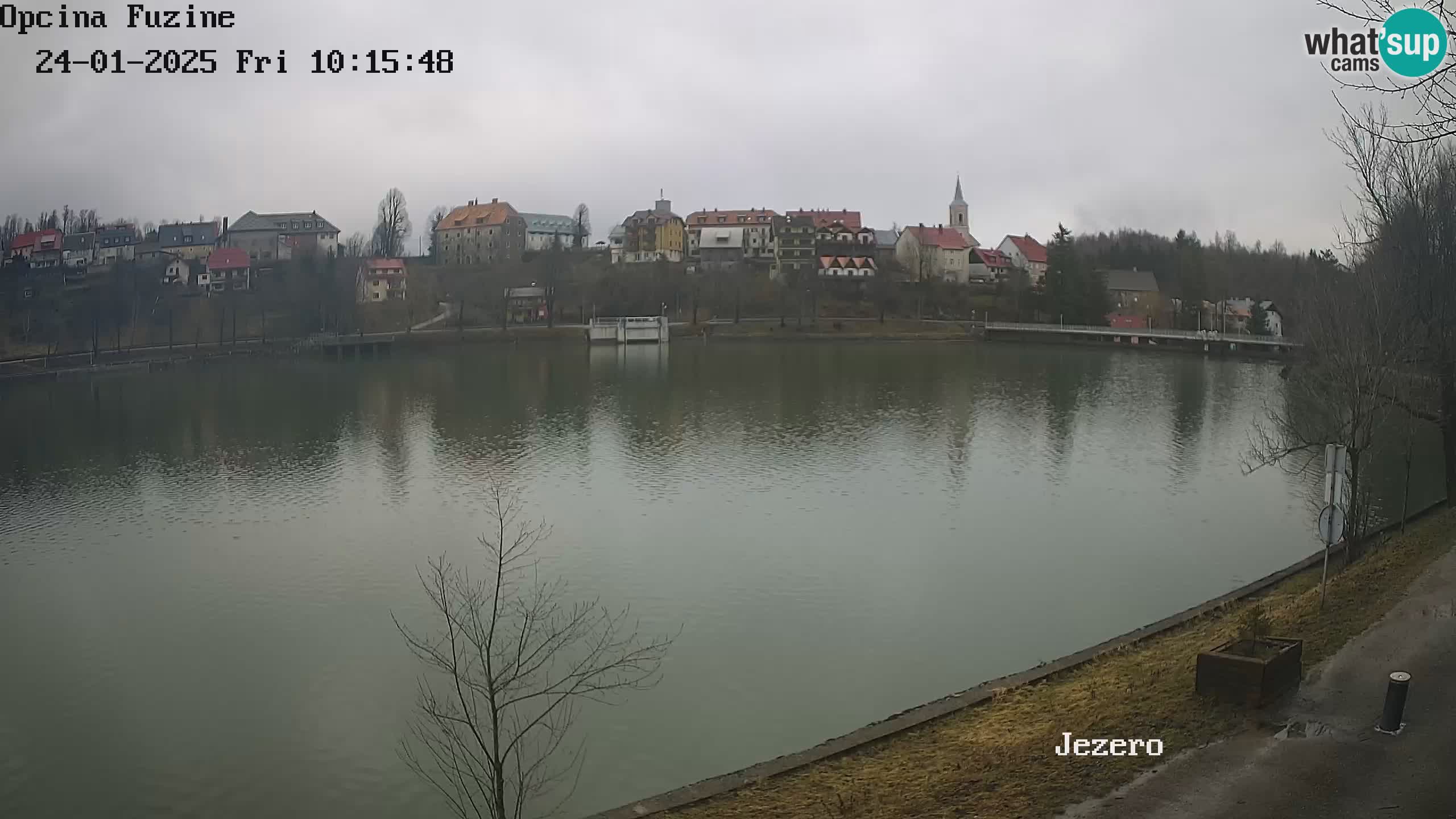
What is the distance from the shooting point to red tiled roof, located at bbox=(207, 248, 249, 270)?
232 feet

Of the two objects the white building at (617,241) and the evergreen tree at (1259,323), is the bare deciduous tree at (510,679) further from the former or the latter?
the white building at (617,241)

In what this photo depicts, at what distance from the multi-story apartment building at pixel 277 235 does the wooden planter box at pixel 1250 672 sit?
7870 centimetres

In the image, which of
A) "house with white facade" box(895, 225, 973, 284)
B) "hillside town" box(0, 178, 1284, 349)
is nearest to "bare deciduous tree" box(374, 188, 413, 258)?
"hillside town" box(0, 178, 1284, 349)

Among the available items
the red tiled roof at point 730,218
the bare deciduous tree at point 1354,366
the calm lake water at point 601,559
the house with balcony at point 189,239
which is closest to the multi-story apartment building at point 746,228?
the red tiled roof at point 730,218

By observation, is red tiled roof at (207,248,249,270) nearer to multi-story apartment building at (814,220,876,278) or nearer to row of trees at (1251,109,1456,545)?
multi-story apartment building at (814,220,876,278)

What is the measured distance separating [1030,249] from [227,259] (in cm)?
6374

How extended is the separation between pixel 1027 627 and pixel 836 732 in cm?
390

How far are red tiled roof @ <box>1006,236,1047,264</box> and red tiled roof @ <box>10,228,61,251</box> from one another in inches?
2788

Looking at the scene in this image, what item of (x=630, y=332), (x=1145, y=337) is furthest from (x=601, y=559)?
(x=1145, y=337)

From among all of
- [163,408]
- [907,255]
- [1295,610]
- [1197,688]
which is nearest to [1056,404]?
[1295,610]

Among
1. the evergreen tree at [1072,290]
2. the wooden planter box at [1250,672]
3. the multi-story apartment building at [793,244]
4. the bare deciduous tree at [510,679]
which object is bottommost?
the bare deciduous tree at [510,679]

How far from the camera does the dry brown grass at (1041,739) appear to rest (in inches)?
262

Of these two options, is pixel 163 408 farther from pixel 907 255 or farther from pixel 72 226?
pixel 907 255

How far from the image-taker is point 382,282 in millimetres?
75062
